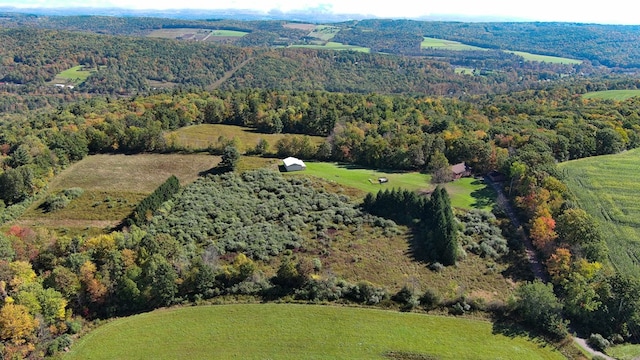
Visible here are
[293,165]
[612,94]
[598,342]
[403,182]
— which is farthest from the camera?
[612,94]

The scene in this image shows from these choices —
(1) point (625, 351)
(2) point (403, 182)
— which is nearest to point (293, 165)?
(2) point (403, 182)

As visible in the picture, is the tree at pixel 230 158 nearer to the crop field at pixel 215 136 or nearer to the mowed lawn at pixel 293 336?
the crop field at pixel 215 136

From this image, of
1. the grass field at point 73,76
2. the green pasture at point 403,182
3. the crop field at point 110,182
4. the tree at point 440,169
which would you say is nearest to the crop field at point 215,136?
the crop field at point 110,182

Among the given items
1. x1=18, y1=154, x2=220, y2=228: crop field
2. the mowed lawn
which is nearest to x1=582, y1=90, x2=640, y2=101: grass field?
the mowed lawn

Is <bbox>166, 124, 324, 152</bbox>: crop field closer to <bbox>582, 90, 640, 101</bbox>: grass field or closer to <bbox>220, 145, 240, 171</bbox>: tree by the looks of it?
<bbox>220, 145, 240, 171</bbox>: tree

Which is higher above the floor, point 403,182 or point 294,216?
point 403,182

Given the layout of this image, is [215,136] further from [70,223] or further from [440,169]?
[440,169]
